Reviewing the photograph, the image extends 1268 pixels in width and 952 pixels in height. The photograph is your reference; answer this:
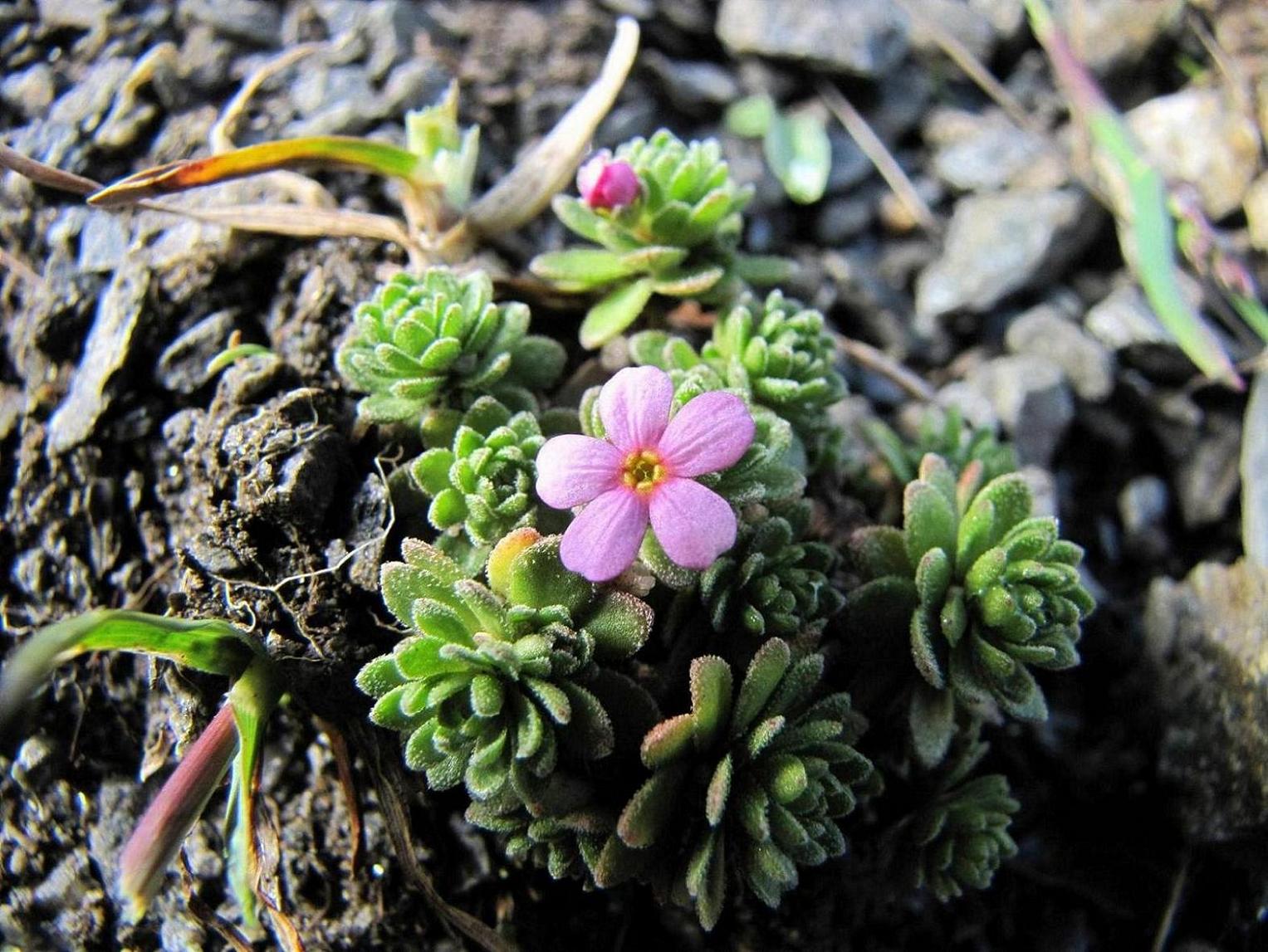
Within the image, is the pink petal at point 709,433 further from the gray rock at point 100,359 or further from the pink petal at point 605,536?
the gray rock at point 100,359

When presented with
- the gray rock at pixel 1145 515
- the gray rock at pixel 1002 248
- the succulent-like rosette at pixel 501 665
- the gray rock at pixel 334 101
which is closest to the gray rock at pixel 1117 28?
the gray rock at pixel 1002 248

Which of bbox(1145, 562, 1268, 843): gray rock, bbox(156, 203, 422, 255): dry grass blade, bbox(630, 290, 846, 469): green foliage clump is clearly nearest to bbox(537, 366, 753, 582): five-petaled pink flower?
bbox(630, 290, 846, 469): green foliage clump

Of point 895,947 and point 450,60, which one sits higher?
point 450,60

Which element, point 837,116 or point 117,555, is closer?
point 117,555

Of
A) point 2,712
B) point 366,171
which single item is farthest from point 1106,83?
point 2,712

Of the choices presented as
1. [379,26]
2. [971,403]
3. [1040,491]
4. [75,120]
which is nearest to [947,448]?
[1040,491]

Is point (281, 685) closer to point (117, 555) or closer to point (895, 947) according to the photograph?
point (117, 555)
